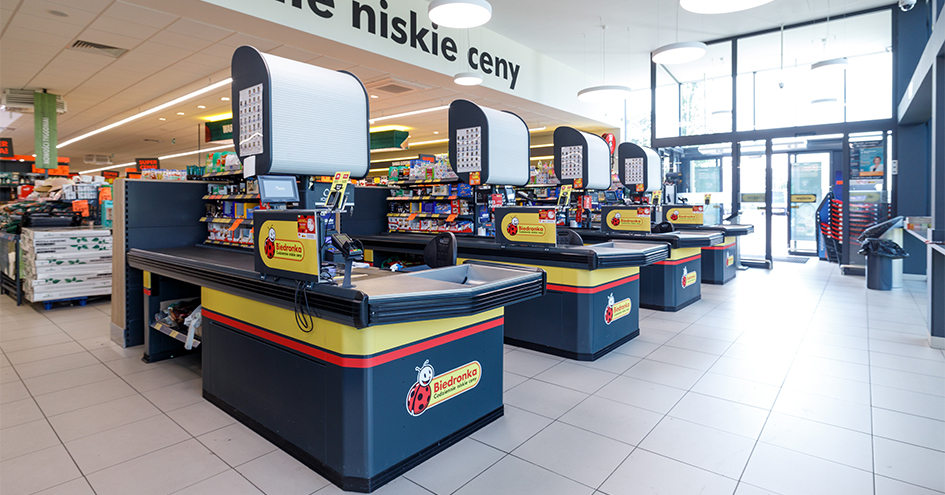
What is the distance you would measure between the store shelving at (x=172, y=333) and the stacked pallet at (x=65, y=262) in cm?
341

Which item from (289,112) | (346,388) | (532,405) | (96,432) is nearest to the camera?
(346,388)

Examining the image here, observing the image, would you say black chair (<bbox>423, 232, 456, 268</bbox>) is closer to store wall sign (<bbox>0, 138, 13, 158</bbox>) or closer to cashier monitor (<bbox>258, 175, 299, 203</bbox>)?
cashier monitor (<bbox>258, 175, 299, 203</bbox>)

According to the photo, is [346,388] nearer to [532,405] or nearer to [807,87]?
[532,405]

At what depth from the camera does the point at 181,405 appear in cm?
330

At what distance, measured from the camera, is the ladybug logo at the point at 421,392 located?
2.46 meters

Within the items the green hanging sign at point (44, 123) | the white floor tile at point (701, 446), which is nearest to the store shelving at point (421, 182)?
the white floor tile at point (701, 446)

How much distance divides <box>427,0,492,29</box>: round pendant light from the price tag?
623 cm

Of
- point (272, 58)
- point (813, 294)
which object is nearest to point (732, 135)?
point (813, 294)

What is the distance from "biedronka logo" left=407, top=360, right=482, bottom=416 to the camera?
248 centimetres

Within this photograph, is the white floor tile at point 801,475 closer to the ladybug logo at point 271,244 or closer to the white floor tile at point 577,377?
the white floor tile at point 577,377

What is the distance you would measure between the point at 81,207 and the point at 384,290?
7538mm

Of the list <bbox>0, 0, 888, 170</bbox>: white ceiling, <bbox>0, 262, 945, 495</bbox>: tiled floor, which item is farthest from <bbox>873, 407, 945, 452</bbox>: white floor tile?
<bbox>0, 0, 888, 170</bbox>: white ceiling

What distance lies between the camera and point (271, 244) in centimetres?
261

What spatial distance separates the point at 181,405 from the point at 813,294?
7.97m
